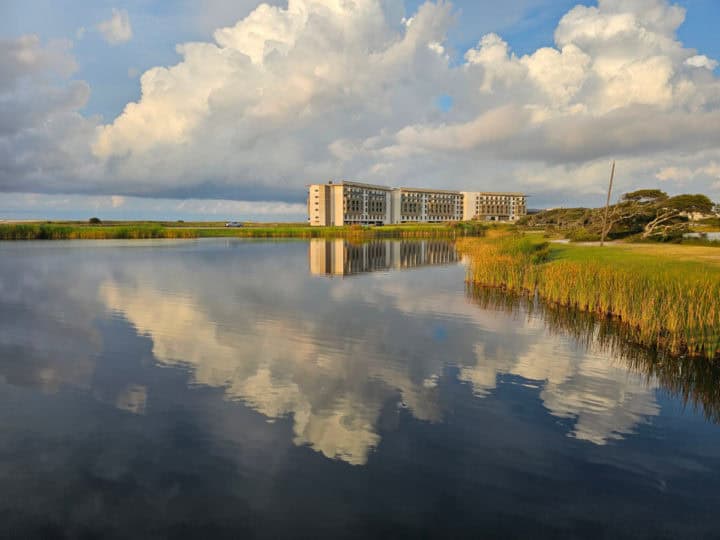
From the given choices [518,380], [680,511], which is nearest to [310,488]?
[680,511]

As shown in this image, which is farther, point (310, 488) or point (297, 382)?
point (297, 382)

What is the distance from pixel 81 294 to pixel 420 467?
2413 centimetres

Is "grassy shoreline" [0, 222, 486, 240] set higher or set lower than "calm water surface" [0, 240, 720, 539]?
higher

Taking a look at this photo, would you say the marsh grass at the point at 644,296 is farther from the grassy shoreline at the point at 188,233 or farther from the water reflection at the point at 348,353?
the grassy shoreline at the point at 188,233

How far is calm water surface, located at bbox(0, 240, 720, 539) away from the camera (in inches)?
242

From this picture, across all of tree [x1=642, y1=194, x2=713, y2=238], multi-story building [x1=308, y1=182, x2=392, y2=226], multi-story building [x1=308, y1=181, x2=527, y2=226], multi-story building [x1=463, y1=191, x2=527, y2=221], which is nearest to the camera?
tree [x1=642, y1=194, x2=713, y2=238]

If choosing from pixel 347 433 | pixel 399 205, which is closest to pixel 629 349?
pixel 347 433

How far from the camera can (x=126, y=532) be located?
19.0 feet

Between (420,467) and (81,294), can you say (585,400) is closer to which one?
(420,467)

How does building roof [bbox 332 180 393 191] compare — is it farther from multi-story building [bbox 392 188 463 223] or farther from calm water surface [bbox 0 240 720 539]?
calm water surface [bbox 0 240 720 539]

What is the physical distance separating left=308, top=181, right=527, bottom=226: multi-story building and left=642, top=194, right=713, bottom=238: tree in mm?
77225

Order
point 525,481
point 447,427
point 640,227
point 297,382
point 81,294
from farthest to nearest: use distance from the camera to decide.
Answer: point 640,227 → point 81,294 → point 297,382 → point 447,427 → point 525,481

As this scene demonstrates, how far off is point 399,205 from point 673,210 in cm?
9186

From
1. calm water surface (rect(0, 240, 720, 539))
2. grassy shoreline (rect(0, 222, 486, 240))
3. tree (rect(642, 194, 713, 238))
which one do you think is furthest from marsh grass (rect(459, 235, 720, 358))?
grassy shoreline (rect(0, 222, 486, 240))
